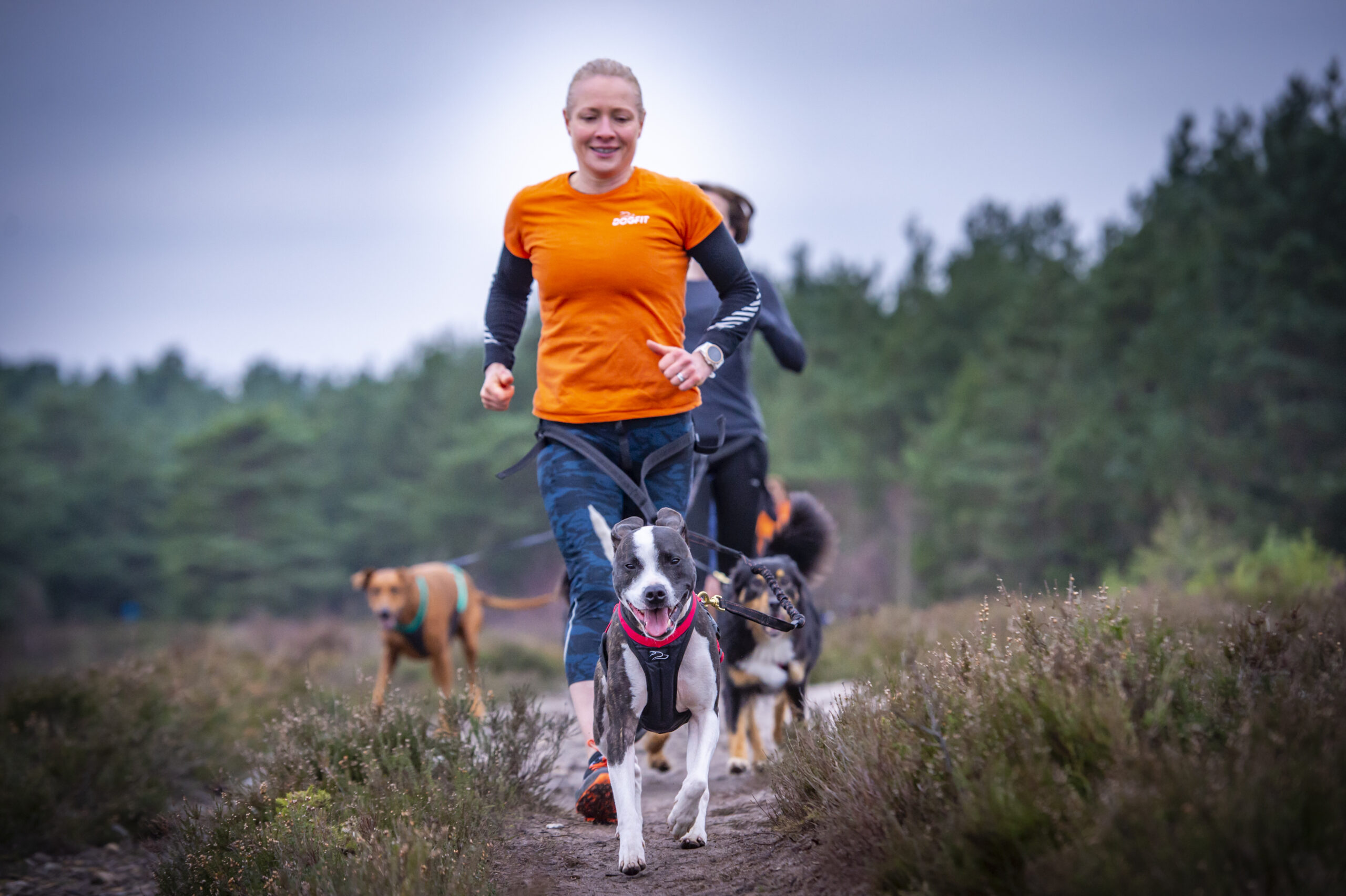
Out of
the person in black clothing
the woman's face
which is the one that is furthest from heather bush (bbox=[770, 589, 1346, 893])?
the woman's face

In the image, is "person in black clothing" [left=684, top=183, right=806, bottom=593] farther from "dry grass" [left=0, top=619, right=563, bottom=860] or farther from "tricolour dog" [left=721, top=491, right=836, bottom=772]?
"dry grass" [left=0, top=619, right=563, bottom=860]

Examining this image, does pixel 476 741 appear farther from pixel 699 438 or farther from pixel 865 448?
pixel 865 448

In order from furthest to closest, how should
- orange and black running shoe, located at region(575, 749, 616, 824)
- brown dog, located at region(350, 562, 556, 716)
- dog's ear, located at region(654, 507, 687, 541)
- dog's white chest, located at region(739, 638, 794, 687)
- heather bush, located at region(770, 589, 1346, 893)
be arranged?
1. brown dog, located at region(350, 562, 556, 716)
2. dog's white chest, located at region(739, 638, 794, 687)
3. orange and black running shoe, located at region(575, 749, 616, 824)
4. dog's ear, located at region(654, 507, 687, 541)
5. heather bush, located at region(770, 589, 1346, 893)

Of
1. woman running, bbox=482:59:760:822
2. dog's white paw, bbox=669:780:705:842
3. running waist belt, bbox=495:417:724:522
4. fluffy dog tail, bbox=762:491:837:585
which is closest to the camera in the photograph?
dog's white paw, bbox=669:780:705:842

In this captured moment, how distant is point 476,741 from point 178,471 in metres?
45.7

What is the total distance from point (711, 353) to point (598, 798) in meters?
1.73

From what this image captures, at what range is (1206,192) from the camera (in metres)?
27.2

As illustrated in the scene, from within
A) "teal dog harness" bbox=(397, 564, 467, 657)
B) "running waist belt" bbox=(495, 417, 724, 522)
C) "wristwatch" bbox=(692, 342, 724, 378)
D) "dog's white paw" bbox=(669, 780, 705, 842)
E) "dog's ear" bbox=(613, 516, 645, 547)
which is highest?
"wristwatch" bbox=(692, 342, 724, 378)

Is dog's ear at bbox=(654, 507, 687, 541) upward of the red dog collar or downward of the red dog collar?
upward

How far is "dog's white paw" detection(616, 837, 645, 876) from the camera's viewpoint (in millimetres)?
3125

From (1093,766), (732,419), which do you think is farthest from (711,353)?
(1093,766)

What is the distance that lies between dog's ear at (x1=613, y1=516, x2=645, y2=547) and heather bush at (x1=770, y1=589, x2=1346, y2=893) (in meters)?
1.01

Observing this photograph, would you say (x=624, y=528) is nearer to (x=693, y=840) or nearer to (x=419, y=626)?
(x=693, y=840)

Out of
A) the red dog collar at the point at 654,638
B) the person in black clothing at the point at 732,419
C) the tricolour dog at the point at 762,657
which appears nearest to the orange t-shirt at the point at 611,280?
the red dog collar at the point at 654,638
